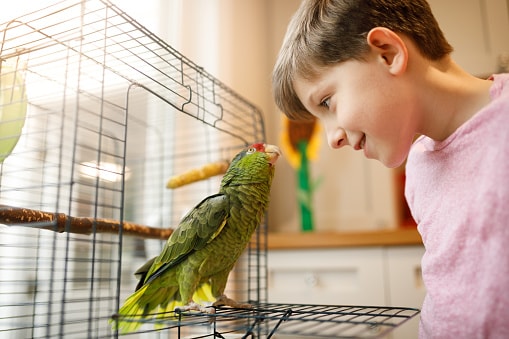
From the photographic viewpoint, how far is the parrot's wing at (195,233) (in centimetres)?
75

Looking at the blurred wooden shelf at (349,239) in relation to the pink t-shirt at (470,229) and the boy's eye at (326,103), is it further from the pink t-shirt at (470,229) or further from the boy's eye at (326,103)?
the boy's eye at (326,103)

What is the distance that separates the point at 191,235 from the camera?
0.75m

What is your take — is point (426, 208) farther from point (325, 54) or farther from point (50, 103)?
point (50, 103)

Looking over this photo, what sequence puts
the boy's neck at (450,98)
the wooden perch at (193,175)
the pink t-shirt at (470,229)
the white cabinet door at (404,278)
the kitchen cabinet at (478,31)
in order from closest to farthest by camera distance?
the pink t-shirt at (470,229) < the boy's neck at (450,98) < the wooden perch at (193,175) < the white cabinet door at (404,278) < the kitchen cabinet at (478,31)

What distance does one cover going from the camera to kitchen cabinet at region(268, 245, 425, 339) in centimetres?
147

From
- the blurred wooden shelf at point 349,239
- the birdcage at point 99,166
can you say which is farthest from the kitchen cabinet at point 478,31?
the birdcage at point 99,166

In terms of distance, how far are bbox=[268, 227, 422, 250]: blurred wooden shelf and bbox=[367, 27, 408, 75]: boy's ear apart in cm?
90

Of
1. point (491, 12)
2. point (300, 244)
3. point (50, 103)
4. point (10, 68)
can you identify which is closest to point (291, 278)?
point (300, 244)

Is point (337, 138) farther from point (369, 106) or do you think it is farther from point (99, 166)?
point (99, 166)

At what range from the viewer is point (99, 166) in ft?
2.20

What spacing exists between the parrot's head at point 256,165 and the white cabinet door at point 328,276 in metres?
0.89

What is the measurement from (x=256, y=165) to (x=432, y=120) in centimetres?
31

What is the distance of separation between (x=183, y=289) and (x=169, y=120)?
0.76 metres

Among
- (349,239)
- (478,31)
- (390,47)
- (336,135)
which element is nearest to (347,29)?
(390,47)
